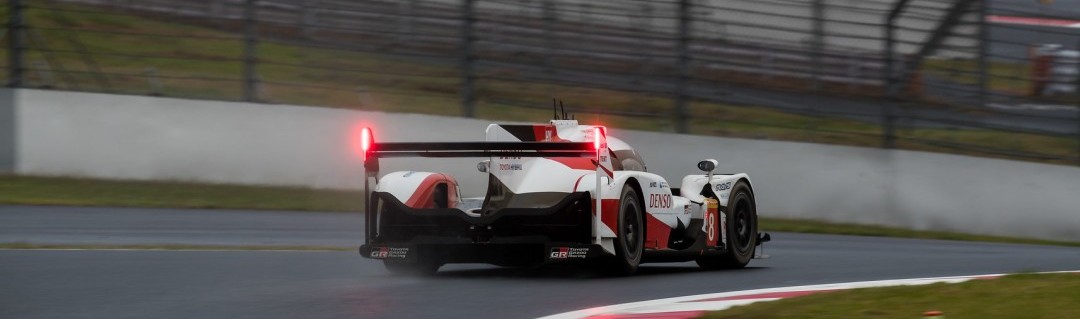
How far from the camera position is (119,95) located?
2155 cm

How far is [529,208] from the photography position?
442 inches

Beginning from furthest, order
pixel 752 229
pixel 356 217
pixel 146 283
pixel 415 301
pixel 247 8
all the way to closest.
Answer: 1. pixel 247 8
2. pixel 356 217
3. pixel 752 229
4. pixel 146 283
5. pixel 415 301

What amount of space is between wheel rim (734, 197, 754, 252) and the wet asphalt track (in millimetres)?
220

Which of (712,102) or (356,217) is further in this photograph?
(712,102)

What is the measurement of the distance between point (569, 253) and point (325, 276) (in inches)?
63.8

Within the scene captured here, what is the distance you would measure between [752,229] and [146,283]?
4.95 m

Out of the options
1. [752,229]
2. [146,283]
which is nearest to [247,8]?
[752,229]

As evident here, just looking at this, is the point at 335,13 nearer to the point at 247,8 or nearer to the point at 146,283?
the point at 247,8

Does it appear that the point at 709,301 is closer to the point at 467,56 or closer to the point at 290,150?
the point at 290,150

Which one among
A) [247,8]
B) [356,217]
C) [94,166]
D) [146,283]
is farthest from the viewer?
[247,8]

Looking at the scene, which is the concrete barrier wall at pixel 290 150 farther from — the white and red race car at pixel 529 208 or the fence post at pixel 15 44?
the white and red race car at pixel 529 208

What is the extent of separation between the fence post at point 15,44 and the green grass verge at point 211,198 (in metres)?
1.52

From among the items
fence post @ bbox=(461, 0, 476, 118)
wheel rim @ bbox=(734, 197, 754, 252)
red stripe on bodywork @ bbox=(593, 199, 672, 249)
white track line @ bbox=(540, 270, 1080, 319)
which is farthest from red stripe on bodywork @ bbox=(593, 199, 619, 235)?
fence post @ bbox=(461, 0, 476, 118)

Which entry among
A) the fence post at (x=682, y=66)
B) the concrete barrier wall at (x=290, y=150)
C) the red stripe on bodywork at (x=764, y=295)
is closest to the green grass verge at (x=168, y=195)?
the concrete barrier wall at (x=290, y=150)
